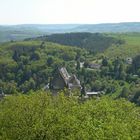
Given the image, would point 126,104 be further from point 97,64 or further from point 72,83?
point 97,64

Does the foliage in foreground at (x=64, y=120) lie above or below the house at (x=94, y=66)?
above

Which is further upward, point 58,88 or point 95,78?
point 58,88

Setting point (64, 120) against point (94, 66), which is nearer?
point (64, 120)

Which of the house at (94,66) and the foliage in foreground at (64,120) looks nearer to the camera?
the foliage in foreground at (64,120)

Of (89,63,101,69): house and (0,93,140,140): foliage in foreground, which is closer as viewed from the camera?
(0,93,140,140): foliage in foreground

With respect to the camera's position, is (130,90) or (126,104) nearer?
(126,104)

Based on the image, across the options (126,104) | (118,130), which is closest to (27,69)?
(126,104)

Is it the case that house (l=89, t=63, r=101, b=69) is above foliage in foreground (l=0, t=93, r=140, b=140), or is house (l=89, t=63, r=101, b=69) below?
below

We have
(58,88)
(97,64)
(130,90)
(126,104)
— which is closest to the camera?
(126,104)
